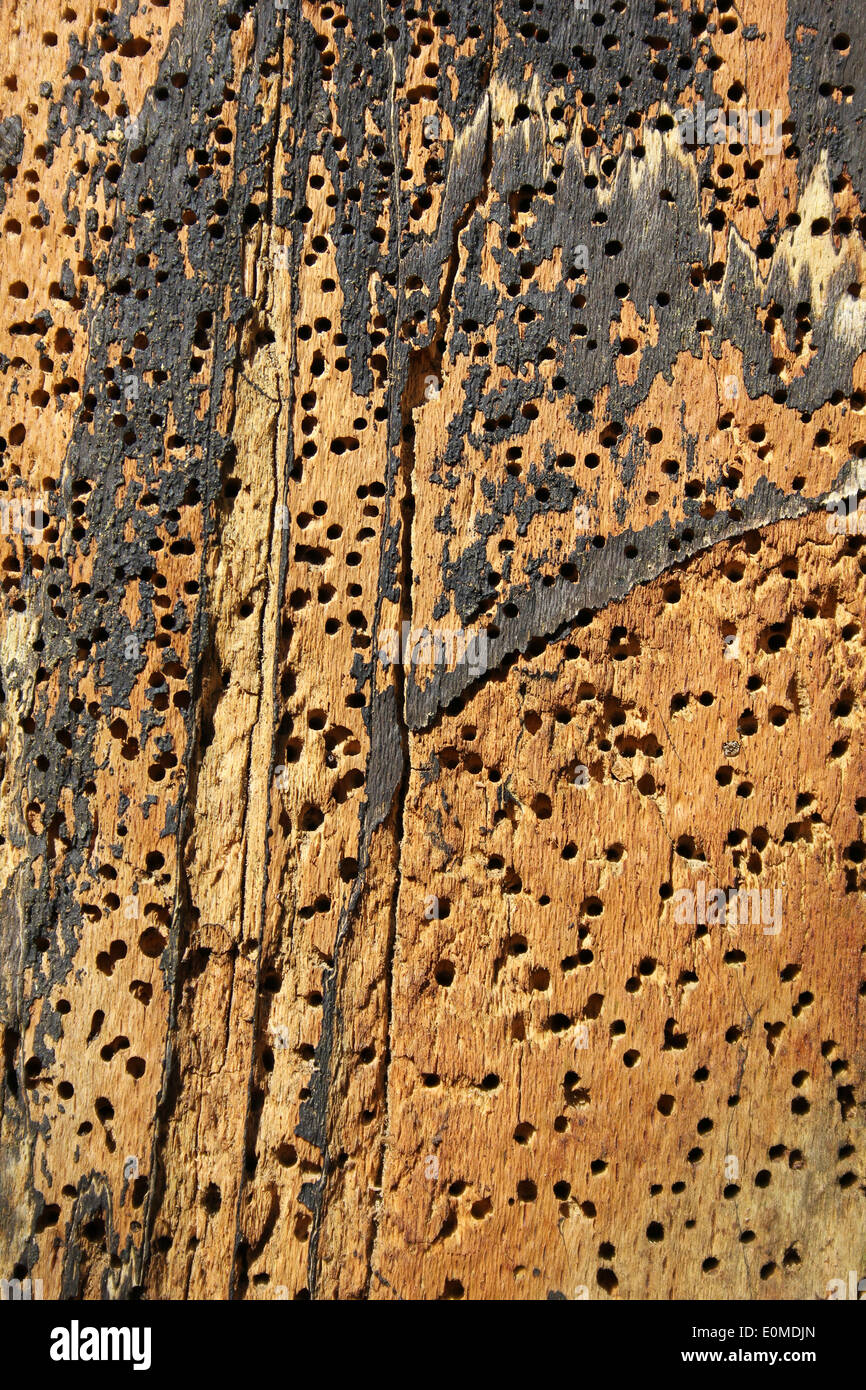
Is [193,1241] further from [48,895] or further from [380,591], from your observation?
[380,591]

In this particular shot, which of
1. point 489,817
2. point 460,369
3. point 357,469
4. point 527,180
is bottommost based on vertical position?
point 489,817

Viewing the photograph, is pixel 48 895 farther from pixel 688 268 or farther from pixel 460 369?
pixel 688 268

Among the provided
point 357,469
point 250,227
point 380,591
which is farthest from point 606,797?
point 250,227

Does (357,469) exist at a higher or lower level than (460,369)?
lower

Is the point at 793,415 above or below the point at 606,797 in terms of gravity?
above

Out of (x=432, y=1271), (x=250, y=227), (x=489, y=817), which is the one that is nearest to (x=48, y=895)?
(x=489, y=817)

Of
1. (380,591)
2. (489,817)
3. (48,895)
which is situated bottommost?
(48,895)
